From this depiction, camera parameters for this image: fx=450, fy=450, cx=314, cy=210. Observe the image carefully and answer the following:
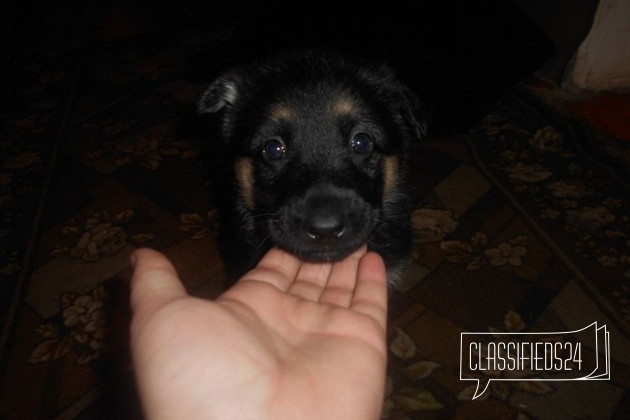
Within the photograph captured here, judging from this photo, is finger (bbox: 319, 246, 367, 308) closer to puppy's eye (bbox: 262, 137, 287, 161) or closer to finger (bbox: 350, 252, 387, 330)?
finger (bbox: 350, 252, 387, 330)

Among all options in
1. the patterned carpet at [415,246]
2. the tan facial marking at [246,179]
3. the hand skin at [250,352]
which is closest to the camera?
the hand skin at [250,352]

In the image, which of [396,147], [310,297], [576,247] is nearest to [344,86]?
[396,147]

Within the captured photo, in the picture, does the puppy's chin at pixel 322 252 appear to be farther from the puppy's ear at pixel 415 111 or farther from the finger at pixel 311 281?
the puppy's ear at pixel 415 111

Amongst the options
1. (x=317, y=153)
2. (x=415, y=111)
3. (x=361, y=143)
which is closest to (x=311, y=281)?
(x=317, y=153)

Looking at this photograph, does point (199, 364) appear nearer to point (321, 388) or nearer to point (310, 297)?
point (321, 388)

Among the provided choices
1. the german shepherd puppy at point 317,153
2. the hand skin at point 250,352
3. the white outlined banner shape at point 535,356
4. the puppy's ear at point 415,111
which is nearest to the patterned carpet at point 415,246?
the white outlined banner shape at point 535,356

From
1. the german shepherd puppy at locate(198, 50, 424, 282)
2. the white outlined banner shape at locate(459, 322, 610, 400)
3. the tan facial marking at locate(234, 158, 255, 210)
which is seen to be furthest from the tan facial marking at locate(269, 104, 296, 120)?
the white outlined banner shape at locate(459, 322, 610, 400)
